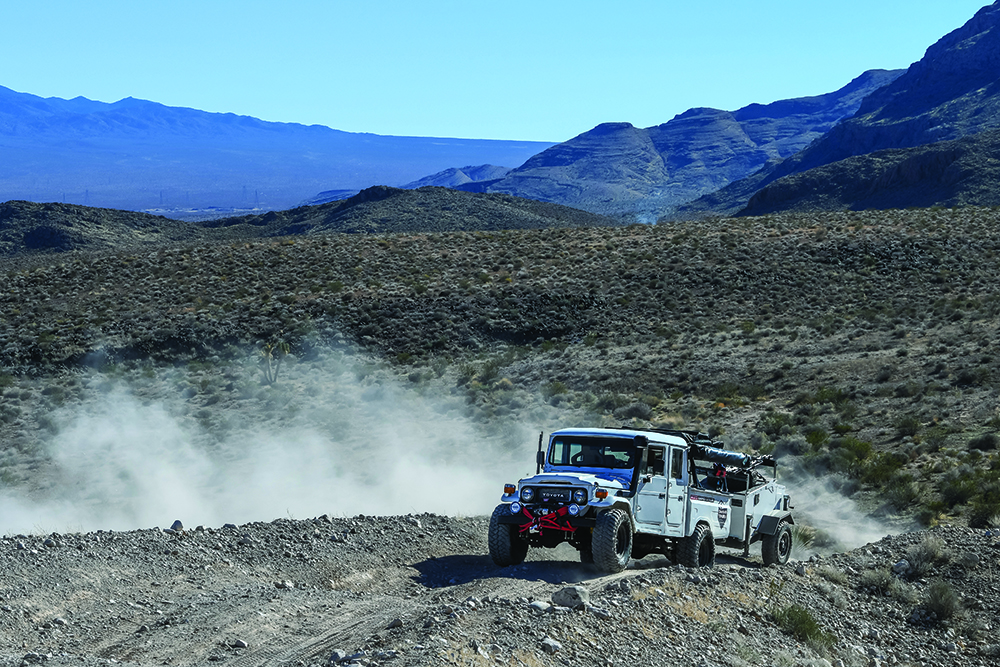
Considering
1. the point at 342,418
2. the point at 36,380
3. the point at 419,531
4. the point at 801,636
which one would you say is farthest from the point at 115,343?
the point at 801,636

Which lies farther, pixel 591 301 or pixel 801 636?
pixel 591 301

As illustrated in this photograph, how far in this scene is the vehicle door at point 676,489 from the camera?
1403 centimetres

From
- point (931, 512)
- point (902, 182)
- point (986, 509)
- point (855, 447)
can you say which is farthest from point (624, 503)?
point (902, 182)

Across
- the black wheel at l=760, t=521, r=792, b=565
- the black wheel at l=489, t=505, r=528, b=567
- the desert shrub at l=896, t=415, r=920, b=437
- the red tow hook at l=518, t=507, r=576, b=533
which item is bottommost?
the desert shrub at l=896, t=415, r=920, b=437

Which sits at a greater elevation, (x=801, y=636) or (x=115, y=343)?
(x=801, y=636)

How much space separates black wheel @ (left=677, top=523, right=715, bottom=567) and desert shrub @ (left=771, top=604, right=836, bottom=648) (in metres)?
2.35

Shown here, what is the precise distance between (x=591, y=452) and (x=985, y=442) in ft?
47.2

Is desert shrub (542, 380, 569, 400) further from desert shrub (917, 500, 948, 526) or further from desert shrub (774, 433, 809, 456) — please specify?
desert shrub (917, 500, 948, 526)

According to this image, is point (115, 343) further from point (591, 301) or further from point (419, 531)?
point (419, 531)

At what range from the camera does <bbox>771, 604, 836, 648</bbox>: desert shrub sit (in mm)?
11445

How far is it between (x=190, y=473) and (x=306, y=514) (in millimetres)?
7105

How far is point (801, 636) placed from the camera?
11.5 meters

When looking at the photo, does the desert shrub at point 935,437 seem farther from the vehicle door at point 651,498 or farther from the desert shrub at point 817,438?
the vehicle door at point 651,498

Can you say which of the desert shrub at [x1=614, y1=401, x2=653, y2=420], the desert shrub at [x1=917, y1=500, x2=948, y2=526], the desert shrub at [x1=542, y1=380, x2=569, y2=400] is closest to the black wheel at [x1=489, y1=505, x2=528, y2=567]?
the desert shrub at [x1=917, y1=500, x2=948, y2=526]
